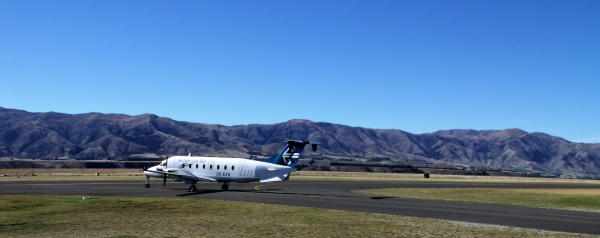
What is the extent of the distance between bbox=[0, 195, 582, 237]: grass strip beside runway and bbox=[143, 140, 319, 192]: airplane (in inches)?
686

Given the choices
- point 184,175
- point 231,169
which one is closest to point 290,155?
point 231,169

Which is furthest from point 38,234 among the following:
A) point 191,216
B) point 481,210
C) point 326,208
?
point 481,210

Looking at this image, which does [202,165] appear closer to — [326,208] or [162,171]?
[162,171]

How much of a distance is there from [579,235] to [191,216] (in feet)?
64.6

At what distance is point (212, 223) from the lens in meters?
24.6

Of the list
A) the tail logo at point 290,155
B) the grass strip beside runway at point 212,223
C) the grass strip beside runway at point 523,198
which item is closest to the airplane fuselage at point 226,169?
the tail logo at point 290,155

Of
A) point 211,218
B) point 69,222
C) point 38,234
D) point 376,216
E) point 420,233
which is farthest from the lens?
point 376,216

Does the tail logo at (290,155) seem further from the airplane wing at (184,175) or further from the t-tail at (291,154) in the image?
the airplane wing at (184,175)

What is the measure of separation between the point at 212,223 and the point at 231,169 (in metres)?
28.8

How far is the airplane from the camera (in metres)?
51.0

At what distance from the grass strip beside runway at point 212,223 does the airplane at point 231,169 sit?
17426 millimetres

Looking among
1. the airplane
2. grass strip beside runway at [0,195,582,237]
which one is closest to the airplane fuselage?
the airplane

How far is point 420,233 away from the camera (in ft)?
73.1

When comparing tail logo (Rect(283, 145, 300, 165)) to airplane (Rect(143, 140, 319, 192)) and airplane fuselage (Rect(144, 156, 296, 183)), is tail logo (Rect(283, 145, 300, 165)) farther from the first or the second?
airplane fuselage (Rect(144, 156, 296, 183))
